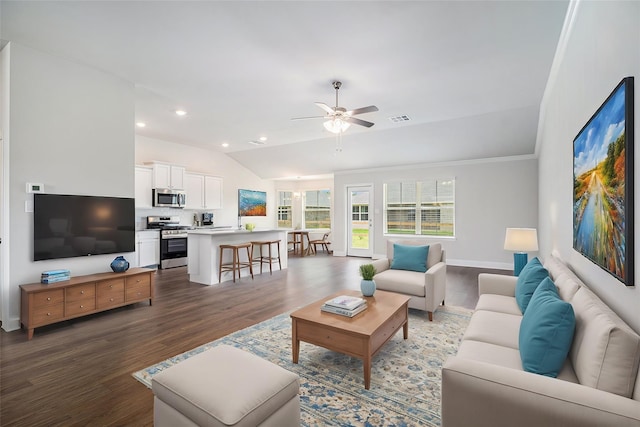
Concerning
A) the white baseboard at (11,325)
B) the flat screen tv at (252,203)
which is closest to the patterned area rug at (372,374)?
the white baseboard at (11,325)

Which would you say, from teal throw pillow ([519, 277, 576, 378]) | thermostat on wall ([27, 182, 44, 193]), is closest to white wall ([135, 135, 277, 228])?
thermostat on wall ([27, 182, 44, 193])

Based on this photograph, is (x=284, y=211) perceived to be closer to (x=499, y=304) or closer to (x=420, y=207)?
(x=420, y=207)

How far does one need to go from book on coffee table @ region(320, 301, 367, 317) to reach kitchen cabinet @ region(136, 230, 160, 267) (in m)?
5.43

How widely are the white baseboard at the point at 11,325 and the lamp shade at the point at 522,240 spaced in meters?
5.74

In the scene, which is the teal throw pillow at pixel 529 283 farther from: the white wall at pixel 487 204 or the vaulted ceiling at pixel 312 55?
the white wall at pixel 487 204

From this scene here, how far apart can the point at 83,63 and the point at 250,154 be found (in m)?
5.24

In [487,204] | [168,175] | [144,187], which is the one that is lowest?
[487,204]

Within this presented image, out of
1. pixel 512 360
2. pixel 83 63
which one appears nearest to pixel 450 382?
pixel 512 360

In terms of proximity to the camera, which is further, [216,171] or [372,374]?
[216,171]

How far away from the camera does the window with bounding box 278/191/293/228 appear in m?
11.3

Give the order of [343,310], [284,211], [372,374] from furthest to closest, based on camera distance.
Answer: [284,211] → [343,310] → [372,374]

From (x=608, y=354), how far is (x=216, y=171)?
885cm

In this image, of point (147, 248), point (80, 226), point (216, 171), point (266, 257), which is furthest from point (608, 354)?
point (216, 171)

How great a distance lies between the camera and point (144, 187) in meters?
6.67
